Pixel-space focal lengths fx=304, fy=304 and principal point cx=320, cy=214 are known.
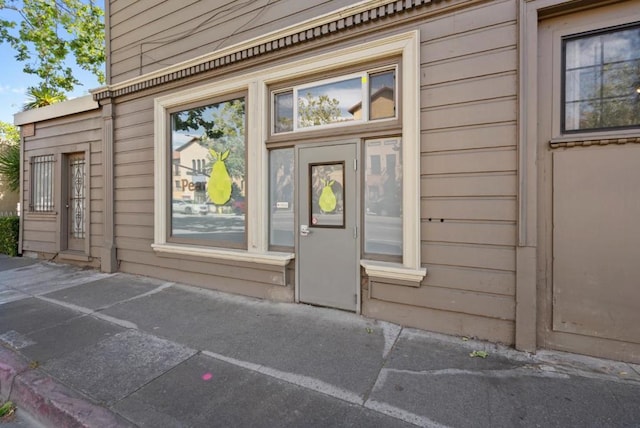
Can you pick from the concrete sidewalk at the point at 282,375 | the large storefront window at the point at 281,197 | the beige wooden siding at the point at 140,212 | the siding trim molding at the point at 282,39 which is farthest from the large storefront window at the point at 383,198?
the beige wooden siding at the point at 140,212

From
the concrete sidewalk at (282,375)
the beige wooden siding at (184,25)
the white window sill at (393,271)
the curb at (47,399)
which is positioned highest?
the beige wooden siding at (184,25)

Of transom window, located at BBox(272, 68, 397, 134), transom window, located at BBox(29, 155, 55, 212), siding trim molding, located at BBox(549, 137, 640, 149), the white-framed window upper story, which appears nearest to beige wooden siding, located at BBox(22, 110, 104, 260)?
transom window, located at BBox(29, 155, 55, 212)

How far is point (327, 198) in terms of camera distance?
3857 mm

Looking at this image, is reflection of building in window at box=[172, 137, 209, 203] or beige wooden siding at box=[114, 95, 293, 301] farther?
reflection of building in window at box=[172, 137, 209, 203]

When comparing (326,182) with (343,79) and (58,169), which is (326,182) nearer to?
(343,79)

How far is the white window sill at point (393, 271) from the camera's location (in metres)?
3.25

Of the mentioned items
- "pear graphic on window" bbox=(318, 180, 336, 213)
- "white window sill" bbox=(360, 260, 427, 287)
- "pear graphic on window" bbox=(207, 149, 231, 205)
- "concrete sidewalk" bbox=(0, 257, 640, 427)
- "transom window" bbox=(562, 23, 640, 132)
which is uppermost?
"transom window" bbox=(562, 23, 640, 132)

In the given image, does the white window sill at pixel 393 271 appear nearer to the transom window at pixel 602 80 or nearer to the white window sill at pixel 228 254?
the white window sill at pixel 228 254

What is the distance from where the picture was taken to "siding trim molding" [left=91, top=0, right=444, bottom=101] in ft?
11.2

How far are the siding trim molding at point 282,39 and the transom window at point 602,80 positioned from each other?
1.45 m

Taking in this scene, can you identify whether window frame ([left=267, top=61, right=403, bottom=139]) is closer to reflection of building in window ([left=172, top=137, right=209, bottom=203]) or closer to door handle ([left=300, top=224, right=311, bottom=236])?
door handle ([left=300, top=224, right=311, bottom=236])

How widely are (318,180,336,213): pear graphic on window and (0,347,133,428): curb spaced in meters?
2.72

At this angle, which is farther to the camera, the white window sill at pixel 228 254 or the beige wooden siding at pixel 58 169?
the beige wooden siding at pixel 58 169

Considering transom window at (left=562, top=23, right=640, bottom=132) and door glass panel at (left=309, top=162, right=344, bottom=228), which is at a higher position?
transom window at (left=562, top=23, right=640, bottom=132)
